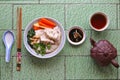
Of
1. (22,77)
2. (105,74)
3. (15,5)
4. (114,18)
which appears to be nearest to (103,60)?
(105,74)

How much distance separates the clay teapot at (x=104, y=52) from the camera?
1.27 m

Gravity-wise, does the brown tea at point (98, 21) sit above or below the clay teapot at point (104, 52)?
above

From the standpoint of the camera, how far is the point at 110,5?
4.60 feet

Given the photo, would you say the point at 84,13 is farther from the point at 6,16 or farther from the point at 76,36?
the point at 6,16

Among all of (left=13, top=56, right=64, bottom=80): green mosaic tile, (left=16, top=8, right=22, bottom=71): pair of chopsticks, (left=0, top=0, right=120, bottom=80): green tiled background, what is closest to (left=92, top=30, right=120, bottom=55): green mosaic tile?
(left=0, top=0, right=120, bottom=80): green tiled background

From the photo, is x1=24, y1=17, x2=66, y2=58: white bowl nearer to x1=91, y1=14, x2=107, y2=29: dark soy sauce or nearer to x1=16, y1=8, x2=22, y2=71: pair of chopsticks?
x1=16, y1=8, x2=22, y2=71: pair of chopsticks

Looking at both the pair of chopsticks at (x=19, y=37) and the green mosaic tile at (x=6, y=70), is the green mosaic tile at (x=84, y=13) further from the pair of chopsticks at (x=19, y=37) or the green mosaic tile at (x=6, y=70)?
the green mosaic tile at (x=6, y=70)

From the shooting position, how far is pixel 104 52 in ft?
4.17

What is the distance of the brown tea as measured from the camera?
1.34 metres

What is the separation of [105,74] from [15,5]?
69 cm

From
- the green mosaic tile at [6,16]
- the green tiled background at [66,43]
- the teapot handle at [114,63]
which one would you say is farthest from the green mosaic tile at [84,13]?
the green mosaic tile at [6,16]

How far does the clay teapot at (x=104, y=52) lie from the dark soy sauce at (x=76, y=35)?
8 cm

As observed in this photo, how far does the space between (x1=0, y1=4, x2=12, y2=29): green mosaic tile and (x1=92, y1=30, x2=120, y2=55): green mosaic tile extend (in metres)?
0.52

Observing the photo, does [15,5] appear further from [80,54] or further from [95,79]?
[95,79]
